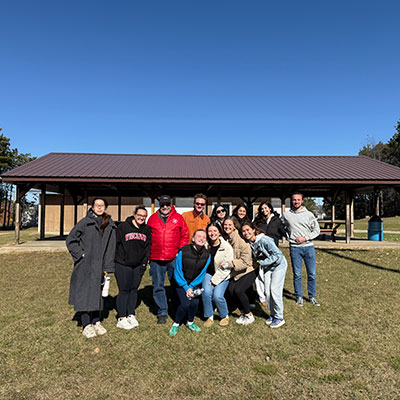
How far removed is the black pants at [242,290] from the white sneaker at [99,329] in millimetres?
1742

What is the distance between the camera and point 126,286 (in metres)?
3.76

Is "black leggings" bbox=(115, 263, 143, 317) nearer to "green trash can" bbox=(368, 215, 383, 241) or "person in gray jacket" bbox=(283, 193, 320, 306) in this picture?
"person in gray jacket" bbox=(283, 193, 320, 306)

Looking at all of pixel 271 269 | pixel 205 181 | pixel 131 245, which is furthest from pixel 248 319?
pixel 205 181

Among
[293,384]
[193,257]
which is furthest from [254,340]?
[193,257]

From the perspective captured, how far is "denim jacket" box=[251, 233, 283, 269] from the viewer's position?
3.92 metres

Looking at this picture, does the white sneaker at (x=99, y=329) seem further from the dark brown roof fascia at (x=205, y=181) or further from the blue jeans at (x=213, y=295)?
the dark brown roof fascia at (x=205, y=181)

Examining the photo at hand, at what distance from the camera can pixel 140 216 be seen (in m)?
3.81

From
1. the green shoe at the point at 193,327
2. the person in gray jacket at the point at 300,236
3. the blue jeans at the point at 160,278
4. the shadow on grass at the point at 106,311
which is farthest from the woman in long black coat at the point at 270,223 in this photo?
the shadow on grass at the point at 106,311

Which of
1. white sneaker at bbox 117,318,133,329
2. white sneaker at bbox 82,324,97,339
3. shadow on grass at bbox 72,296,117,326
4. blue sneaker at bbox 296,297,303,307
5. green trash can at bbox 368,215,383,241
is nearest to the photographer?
white sneaker at bbox 82,324,97,339

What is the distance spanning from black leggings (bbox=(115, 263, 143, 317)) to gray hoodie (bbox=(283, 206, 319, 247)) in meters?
2.53

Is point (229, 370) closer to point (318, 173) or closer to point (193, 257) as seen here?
point (193, 257)

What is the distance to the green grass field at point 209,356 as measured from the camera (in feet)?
8.21

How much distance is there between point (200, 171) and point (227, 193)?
488cm

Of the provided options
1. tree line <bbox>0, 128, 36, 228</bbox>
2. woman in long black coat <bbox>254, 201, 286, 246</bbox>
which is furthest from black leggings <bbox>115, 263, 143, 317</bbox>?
tree line <bbox>0, 128, 36, 228</bbox>
